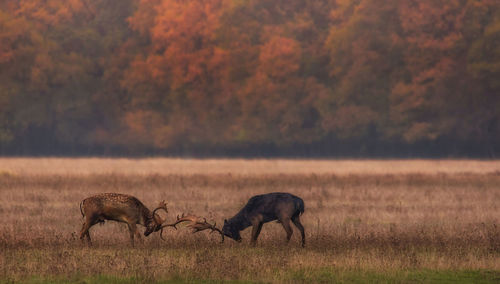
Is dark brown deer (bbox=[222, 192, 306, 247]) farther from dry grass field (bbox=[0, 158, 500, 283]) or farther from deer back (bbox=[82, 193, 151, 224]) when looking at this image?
deer back (bbox=[82, 193, 151, 224])

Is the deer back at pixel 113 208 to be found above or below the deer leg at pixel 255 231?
above

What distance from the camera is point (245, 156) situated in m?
73.1

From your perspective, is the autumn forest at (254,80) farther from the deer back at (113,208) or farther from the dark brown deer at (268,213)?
the deer back at (113,208)

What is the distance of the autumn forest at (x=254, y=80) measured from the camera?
67750 millimetres

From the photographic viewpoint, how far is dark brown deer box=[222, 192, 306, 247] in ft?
56.9

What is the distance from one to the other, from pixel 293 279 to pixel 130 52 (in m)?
64.4

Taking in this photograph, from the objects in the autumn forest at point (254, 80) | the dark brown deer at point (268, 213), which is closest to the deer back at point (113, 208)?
the dark brown deer at point (268, 213)

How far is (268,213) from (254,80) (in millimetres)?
54001

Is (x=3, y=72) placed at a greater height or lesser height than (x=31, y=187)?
greater

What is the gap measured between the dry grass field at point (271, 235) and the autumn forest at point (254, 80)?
30955 mm

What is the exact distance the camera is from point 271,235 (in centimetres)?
1986

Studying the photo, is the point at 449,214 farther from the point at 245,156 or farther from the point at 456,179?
the point at 245,156

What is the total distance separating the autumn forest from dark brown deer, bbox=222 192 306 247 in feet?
165

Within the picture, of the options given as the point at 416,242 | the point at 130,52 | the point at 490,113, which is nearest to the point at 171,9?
the point at 130,52
